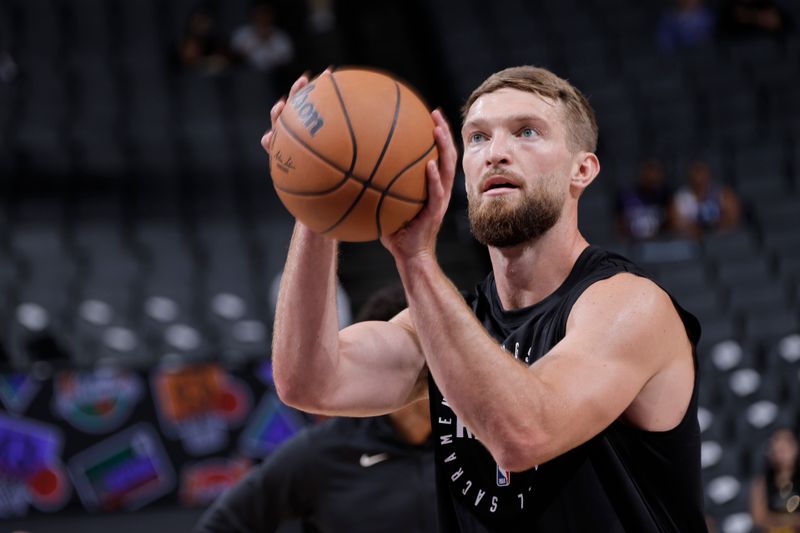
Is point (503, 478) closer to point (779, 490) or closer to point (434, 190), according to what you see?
point (434, 190)

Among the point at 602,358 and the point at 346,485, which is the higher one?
the point at 602,358

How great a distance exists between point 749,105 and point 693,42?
1050 millimetres

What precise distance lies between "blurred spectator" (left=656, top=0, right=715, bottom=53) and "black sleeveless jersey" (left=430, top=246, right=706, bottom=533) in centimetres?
933

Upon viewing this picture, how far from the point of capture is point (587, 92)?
1096 cm

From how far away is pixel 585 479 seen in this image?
8.46 feet

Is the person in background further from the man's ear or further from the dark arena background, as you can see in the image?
the dark arena background

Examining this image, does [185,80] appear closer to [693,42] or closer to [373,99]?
[693,42]

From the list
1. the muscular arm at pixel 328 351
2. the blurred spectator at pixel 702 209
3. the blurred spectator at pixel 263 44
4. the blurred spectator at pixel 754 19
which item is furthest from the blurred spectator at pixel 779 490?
the blurred spectator at pixel 263 44

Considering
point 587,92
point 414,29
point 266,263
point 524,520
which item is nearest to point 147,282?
point 266,263

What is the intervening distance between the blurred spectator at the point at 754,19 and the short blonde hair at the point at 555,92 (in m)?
9.24

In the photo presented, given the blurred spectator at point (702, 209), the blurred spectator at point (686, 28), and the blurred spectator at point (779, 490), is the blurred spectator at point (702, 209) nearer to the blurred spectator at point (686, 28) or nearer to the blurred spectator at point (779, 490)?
the blurred spectator at point (686, 28)

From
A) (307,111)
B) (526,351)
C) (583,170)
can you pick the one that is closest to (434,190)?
(307,111)

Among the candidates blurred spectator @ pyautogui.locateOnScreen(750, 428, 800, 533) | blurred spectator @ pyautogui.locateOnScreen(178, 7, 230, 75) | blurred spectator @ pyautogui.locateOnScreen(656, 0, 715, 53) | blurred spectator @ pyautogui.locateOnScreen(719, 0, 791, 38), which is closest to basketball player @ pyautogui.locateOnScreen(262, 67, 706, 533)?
blurred spectator @ pyautogui.locateOnScreen(750, 428, 800, 533)

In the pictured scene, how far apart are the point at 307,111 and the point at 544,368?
2.53ft
